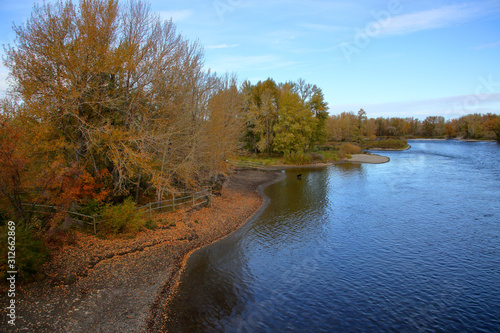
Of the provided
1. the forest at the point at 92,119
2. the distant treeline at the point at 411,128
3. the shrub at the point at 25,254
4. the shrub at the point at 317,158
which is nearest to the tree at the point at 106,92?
the forest at the point at 92,119

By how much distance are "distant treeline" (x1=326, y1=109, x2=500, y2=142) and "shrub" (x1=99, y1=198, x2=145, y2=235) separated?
300 ft

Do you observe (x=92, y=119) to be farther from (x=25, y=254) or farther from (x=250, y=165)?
(x=250, y=165)

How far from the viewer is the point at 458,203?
91.3 ft

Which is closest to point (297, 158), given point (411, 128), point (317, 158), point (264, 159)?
point (317, 158)

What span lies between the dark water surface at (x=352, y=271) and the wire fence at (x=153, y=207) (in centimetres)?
488

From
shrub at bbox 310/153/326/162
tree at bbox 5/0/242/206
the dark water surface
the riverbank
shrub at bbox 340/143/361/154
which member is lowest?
the dark water surface

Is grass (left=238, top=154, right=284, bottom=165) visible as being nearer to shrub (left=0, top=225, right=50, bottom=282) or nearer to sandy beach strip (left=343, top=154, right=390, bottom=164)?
sandy beach strip (left=343, top=154, right=390, bottom=164)

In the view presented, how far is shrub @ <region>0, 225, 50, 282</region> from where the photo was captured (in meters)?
11.1

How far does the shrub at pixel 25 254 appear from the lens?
11070mm

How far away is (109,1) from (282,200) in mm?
22503

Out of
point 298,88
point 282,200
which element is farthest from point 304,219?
point 298,88

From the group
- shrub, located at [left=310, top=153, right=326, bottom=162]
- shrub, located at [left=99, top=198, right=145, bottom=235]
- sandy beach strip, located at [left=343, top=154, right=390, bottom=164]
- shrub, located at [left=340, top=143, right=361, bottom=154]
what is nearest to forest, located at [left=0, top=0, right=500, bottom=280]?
shrub, located at [left=99, top=198, right=145, bottom=235]

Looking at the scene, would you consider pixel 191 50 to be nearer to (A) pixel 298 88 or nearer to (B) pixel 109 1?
(B) pixel 109 1

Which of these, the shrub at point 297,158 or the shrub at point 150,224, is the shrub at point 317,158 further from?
the shrub at point 150,224
